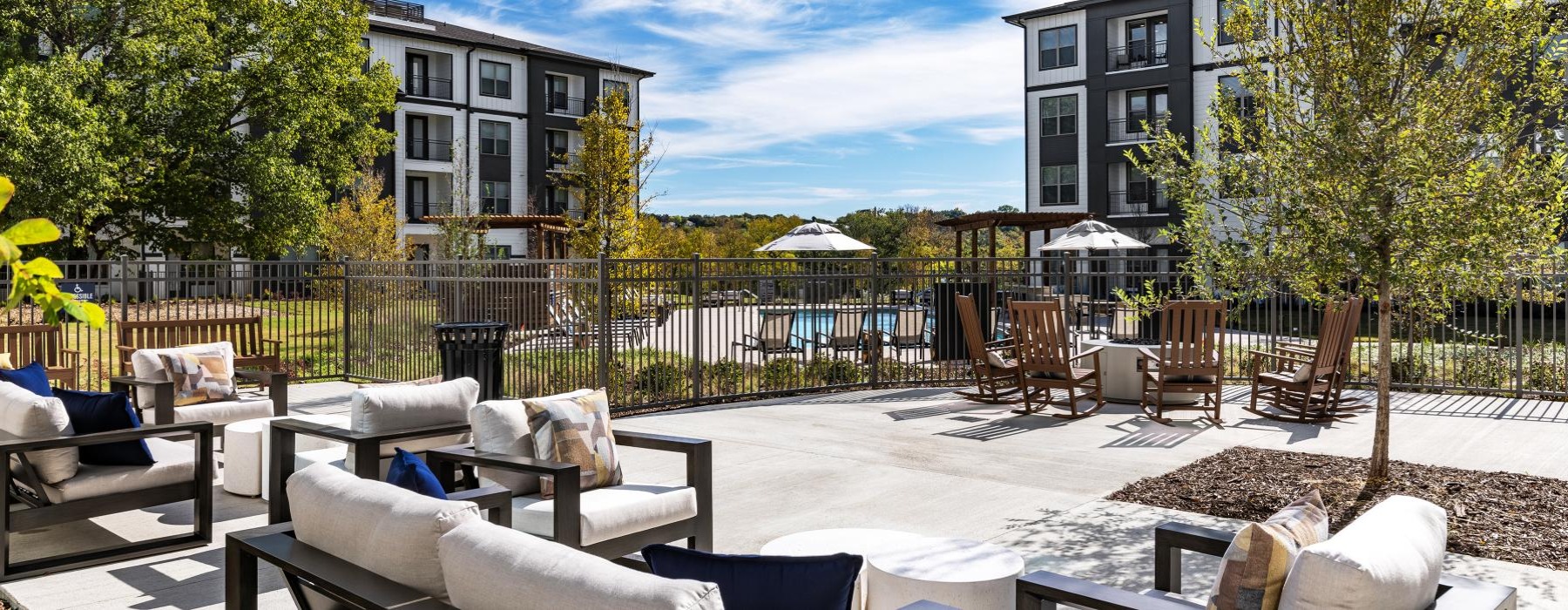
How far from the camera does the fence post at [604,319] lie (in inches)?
422

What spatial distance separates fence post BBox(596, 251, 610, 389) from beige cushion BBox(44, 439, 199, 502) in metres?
5.02

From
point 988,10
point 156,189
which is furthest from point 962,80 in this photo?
point 156,189

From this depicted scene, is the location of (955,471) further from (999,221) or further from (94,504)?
(999,221)

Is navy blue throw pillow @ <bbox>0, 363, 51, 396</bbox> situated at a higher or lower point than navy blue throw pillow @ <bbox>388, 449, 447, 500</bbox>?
higher

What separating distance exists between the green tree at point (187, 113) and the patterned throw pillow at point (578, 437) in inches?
928

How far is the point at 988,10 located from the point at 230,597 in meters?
38.4

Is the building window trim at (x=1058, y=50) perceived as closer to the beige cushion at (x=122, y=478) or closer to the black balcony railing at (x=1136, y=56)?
the black balcony railing at (x=1136, y=56)

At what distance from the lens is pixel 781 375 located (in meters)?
12.7

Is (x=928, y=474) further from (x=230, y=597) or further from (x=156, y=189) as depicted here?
(x=156, y=189)

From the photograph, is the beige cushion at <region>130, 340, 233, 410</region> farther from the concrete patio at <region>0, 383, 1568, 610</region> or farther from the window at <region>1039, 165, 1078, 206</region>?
the window at <region>1039, 165, 1078, 206</region>

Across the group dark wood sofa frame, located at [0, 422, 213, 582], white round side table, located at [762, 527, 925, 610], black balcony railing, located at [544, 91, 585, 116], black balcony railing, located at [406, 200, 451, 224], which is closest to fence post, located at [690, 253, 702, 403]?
dark wood sofa frame, located at [0, 422, 213, 582]

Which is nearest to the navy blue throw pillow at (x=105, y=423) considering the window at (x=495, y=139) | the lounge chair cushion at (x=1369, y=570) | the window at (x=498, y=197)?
the lounge chair cushion at (x=1369, y=570)

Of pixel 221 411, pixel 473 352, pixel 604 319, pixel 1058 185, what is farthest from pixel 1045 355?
pixel 1058 185

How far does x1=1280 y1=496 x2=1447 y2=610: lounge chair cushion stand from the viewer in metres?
2.46
